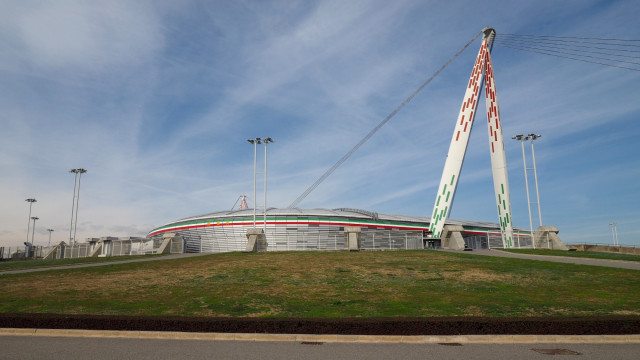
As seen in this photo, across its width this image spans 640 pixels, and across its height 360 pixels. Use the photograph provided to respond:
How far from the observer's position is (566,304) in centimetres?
1438

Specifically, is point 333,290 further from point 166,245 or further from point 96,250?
point 96,250

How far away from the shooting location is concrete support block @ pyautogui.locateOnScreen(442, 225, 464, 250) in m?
40.9

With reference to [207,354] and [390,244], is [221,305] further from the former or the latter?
[390,244]

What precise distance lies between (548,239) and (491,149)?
13.0 metres

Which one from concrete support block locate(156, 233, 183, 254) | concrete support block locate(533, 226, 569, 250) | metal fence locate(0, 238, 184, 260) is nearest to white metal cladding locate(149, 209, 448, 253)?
metal fence locate(0, 238, 184, 260)

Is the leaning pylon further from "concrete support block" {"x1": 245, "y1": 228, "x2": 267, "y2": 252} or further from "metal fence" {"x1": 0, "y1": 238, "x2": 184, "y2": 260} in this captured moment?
"metal fence" {"x1": 0, "y1": 238, "x2": 184, "y2": 260}

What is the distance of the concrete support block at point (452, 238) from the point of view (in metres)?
40.9

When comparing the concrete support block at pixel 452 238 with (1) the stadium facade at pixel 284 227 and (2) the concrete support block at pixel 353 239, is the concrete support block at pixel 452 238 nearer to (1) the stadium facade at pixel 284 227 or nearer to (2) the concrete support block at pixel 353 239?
(2) the concrete support block at pixel 353 239

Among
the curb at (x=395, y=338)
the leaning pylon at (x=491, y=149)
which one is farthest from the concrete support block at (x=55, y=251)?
the curb at (x=395, y=338)

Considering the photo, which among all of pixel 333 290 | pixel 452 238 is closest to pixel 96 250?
pixel 452 238

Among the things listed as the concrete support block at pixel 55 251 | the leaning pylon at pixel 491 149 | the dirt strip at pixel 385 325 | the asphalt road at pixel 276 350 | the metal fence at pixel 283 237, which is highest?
the leaning pylon at pixel 491 149

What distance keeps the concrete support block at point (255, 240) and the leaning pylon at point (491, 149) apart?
2032 centimetres

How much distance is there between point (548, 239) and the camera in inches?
1676

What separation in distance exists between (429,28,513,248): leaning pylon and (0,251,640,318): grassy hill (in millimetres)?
21907
